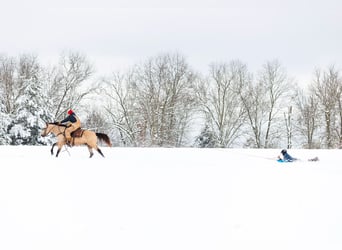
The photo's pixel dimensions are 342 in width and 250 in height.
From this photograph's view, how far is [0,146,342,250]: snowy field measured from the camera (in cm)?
504

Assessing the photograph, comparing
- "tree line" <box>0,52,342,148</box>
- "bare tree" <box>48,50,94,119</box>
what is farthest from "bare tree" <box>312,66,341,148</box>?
"bare tree" <box>48,50,94,119</box>

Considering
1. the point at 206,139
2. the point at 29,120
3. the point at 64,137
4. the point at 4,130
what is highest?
the point at 29,120

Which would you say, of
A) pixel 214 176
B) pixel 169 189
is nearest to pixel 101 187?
pixel 169 189

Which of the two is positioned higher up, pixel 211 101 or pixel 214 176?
pixel 211 101

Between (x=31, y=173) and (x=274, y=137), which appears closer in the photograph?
(x=31, y=173)

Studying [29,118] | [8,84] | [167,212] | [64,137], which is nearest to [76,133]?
[64,137]

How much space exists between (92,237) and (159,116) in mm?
36679

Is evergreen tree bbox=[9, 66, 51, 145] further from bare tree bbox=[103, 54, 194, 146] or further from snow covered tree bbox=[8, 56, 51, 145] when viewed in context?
bare tree bbox=[103, 54, 194, 146]

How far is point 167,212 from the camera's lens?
6066 mm

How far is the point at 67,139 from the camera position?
44.9 feet

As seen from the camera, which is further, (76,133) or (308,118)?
(308,118)

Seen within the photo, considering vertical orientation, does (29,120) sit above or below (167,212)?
above

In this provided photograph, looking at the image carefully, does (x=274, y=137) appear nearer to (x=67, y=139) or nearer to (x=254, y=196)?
(x=67, y=139)

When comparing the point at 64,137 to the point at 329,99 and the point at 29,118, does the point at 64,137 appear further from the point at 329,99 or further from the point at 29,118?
the point at 329,99
